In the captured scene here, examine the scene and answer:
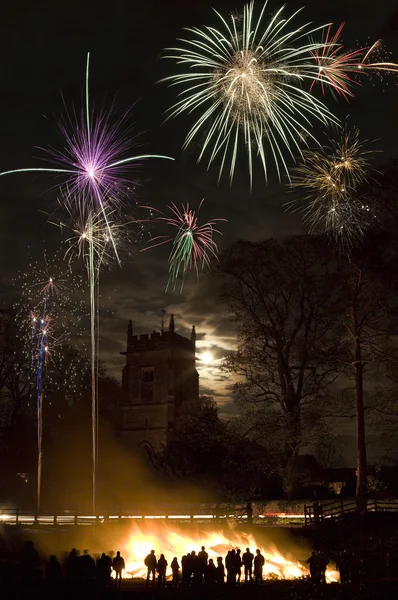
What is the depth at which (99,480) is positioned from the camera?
55750 millimetres

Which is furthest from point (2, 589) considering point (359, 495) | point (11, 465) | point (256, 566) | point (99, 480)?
point (99, 480)

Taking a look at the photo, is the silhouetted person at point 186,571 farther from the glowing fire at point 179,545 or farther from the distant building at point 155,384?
the distant building at point 155,384

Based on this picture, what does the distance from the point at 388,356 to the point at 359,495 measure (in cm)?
656

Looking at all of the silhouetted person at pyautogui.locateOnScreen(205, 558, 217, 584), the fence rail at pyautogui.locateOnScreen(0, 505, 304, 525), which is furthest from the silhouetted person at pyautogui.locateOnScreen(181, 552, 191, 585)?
the fence rail at pyautogui.locateOnScreen(0, 505, 304, 525)

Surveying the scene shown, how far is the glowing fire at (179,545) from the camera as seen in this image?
964 inches

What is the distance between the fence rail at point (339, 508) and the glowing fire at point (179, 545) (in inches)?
97.8

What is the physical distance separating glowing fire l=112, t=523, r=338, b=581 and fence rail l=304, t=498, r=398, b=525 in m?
2.48

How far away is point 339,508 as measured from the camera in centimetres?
2855

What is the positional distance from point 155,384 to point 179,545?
3794cm

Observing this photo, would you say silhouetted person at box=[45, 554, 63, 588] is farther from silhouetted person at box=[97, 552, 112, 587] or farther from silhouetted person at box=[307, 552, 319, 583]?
silhouetted person at box=[307, 552, 319, 583]

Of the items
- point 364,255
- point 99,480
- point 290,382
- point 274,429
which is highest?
point 364,255

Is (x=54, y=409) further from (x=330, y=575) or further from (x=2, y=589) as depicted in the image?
(x=2, y=589)

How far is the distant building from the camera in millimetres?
63469

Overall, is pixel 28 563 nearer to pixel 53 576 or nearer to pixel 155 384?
pixel 53 576
